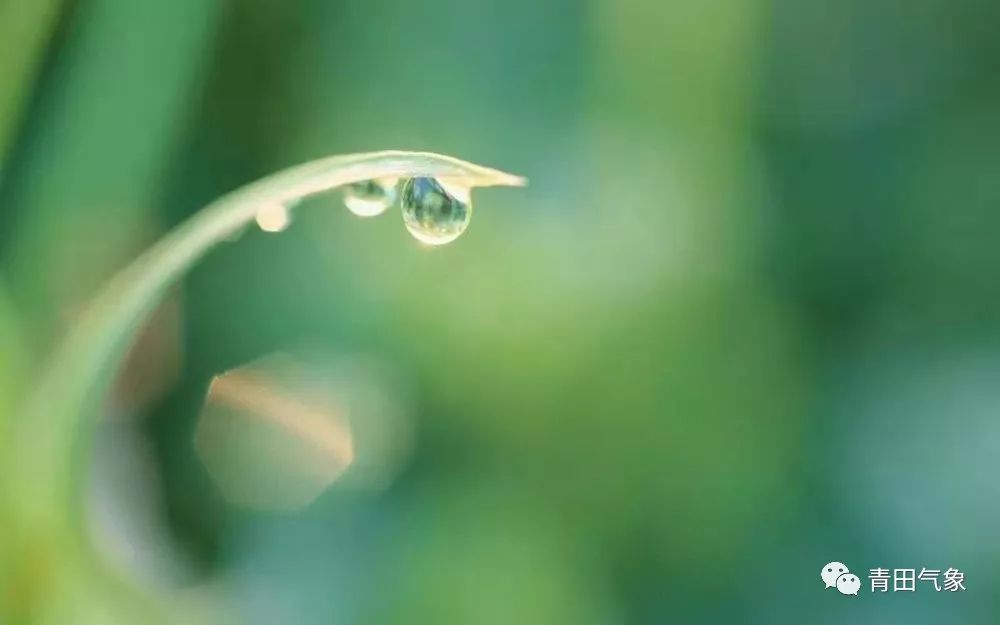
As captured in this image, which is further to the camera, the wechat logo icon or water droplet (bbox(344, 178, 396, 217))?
the wechat logo icon

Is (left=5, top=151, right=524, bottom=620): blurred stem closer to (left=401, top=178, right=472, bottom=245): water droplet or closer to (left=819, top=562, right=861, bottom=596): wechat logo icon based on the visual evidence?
(left=401, top=178, right=472, bottom=245): water droplet

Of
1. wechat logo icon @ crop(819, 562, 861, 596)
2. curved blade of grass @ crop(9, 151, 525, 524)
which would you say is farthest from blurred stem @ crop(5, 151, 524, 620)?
wechat logo icon @ crop(819, 562, 861, 596)

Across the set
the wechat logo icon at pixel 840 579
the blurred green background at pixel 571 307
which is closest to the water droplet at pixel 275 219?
the blurred green background at pixel 571 307

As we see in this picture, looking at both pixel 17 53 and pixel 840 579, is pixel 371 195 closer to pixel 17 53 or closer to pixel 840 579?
pixel 17 53

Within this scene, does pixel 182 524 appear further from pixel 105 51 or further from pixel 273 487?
pixel 105 51

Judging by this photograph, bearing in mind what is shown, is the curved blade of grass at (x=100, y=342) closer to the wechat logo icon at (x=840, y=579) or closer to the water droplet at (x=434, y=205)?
the water droplet at (x=434, y=205)
